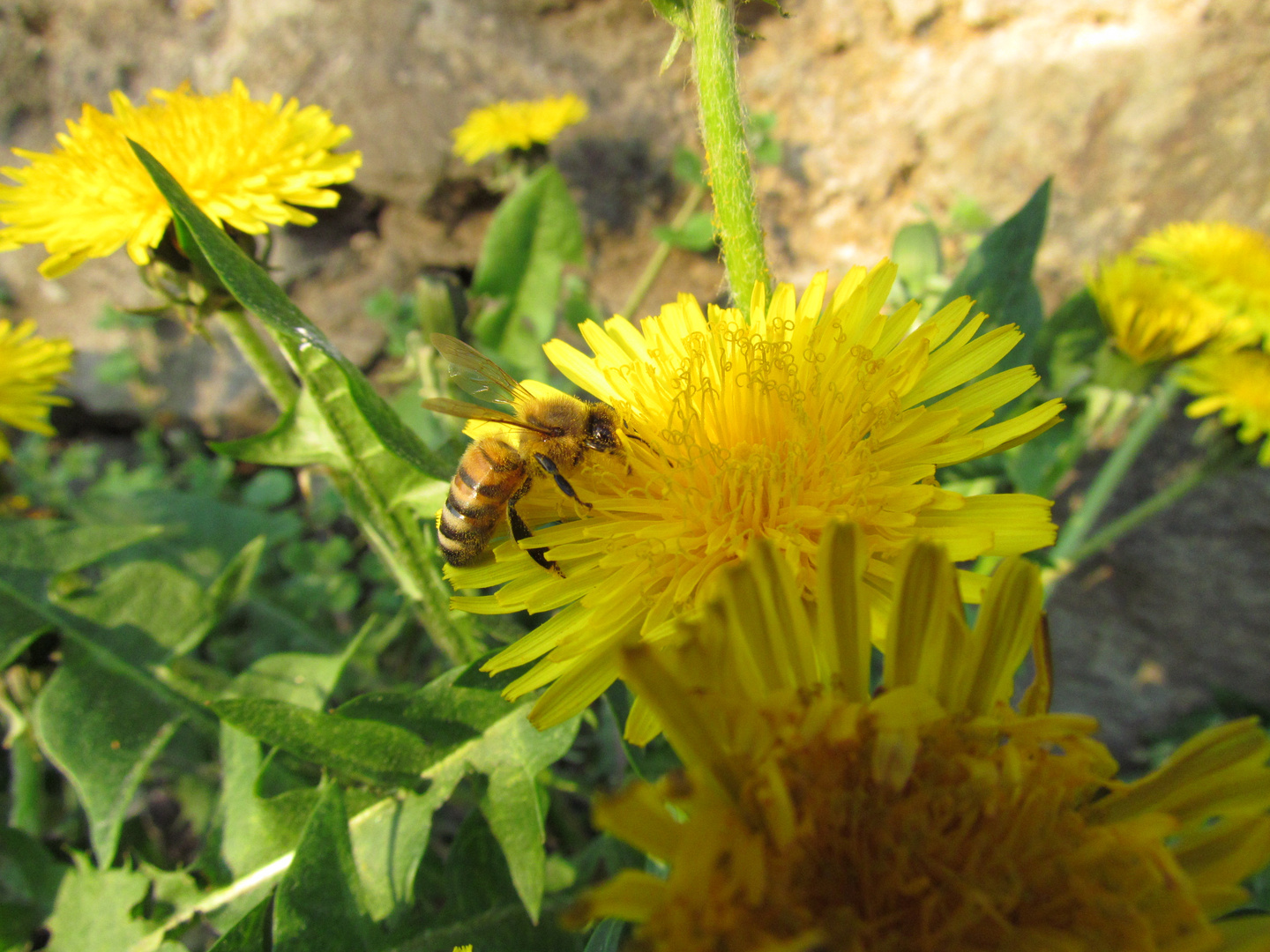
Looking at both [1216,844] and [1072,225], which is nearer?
[1216,844]

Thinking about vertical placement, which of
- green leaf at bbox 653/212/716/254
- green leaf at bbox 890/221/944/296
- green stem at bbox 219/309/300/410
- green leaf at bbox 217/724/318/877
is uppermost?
green leaf at bbox 653/212/716/254

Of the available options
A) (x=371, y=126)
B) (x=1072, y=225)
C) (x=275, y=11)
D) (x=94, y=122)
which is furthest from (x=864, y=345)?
(x=275, y=11)

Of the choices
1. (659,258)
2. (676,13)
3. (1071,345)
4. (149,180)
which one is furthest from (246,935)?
(659,258)

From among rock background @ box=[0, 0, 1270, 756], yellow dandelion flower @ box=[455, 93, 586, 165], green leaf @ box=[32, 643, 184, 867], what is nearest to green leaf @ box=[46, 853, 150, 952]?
green leaf @ box=[32, 643, 184, 867]

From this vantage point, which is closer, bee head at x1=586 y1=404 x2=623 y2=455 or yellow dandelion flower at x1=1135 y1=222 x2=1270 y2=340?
bee head at x1=586 y1=404 x2=623 y2=455

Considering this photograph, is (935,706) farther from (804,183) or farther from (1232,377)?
(804,183)

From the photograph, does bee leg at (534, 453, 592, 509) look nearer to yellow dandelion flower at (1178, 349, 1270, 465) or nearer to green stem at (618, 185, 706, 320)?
green stem at (618, 185, 706, 320)

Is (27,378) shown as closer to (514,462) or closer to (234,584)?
(234,584)
